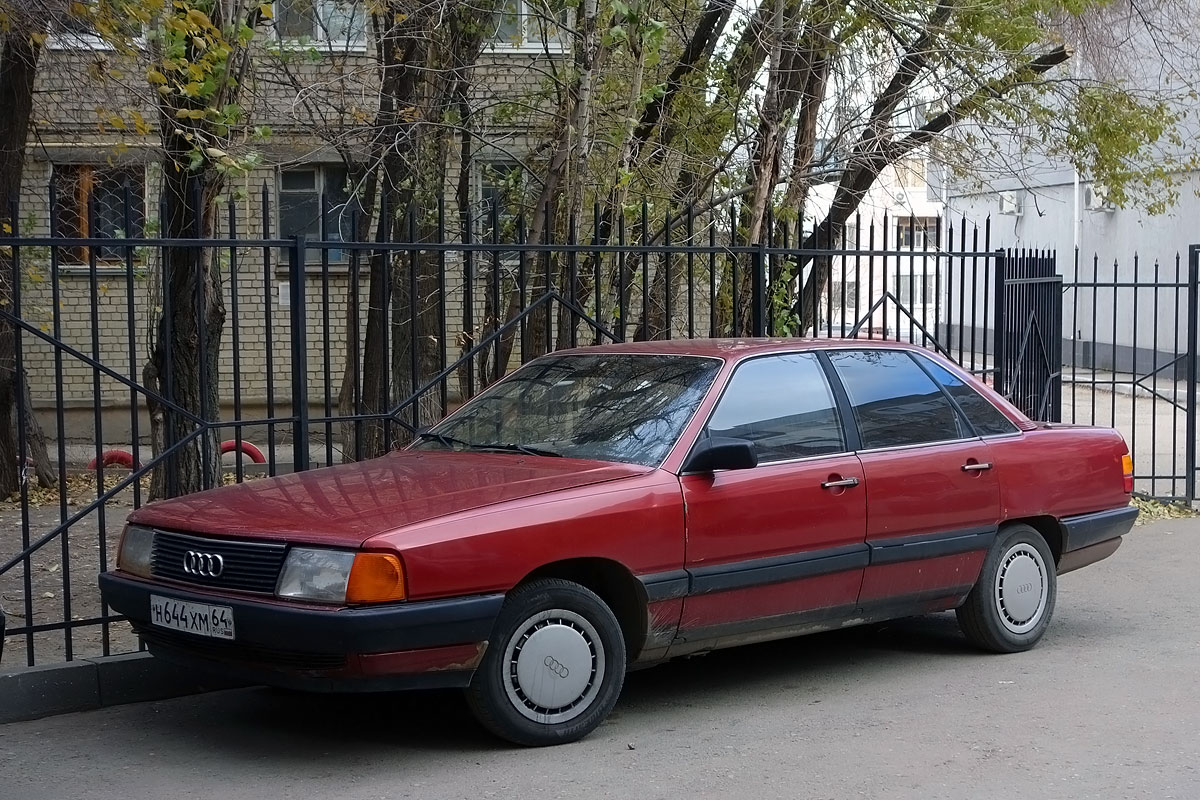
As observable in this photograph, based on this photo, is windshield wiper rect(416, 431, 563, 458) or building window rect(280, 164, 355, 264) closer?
windshield wiper rect(416, 431, 563, 458)

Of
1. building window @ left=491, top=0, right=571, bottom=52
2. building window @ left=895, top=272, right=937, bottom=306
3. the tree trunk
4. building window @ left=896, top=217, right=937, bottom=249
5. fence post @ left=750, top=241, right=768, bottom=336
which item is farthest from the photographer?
building window @ left=491, top=0, right=571, bottom=52

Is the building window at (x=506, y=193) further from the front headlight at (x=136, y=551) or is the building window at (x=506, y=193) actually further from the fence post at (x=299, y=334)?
the front headlight at (x=136, y=551)

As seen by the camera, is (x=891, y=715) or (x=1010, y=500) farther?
(x=1010, y=500)

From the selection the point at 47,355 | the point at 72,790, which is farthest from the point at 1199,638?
the point at 47,355

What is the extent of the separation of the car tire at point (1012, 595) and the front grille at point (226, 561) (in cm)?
348

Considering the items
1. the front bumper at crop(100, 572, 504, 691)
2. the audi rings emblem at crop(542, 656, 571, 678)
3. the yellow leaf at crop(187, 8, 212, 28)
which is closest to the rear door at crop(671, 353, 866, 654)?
the audi rings emblem at crop(542, 656, 571, 678)

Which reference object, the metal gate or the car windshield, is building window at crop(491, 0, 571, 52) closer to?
the metal gate

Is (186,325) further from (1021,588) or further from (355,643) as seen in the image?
(1021,588)

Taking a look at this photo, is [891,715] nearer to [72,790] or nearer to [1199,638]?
[1199,638]

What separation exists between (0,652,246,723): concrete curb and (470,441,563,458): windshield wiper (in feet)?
5.26

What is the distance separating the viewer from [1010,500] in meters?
7.10

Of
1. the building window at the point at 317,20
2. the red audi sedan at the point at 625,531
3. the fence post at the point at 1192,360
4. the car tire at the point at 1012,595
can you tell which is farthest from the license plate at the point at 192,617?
the fence post at the point at 1192,360

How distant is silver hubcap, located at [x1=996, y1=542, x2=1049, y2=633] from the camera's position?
7.18 meters

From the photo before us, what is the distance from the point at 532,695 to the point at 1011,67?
923 cm
